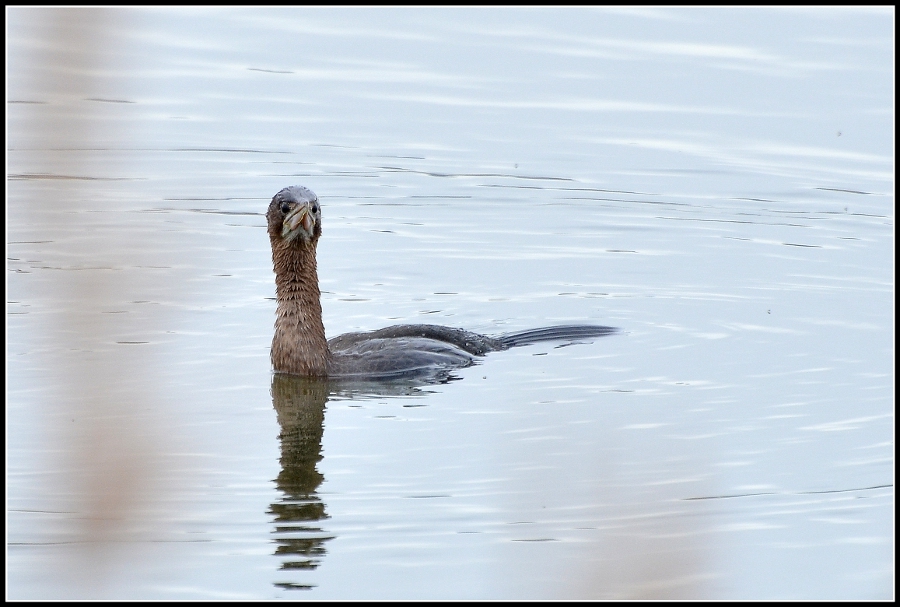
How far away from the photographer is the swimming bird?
9.25 meters

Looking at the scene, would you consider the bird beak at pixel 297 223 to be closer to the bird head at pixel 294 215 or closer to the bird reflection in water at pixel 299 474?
the bird head at pixel 294 215

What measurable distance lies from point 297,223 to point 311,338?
0.82 m

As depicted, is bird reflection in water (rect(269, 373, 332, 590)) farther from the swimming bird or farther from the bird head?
the bird head

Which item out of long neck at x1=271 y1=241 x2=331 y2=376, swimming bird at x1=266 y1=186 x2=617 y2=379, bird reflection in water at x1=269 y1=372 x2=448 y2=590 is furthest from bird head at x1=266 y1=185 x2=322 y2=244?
bird reflection in water at x1=269 y1=372 x2=448 y2=590

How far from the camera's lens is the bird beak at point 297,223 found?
29.7ft

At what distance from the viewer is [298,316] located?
9406mm

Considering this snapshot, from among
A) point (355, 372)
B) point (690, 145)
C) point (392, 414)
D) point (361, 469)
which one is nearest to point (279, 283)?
point (355, 372)

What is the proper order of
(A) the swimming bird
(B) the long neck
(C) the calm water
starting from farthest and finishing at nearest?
(B) the long neck < (A) the swimming bird < (C) the calm water

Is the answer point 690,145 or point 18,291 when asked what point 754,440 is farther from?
point 690,145

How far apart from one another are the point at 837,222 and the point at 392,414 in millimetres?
7109

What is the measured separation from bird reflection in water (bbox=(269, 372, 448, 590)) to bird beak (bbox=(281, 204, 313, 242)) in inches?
38.3

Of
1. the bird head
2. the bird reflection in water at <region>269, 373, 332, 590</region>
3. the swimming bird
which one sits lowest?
the bird reflection in water at <region>269, 373, 332, 590</region>

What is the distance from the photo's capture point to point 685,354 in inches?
391

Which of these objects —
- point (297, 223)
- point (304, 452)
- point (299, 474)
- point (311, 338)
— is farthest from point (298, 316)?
point (299, 474)
